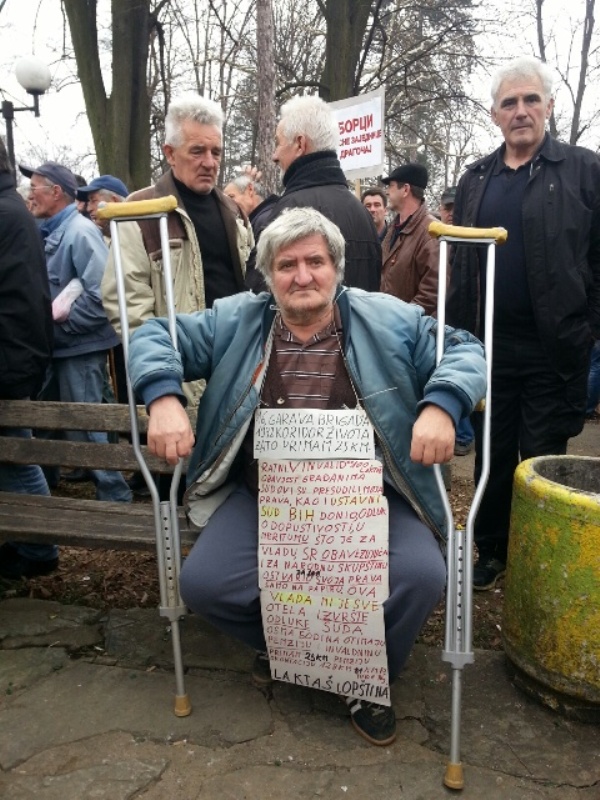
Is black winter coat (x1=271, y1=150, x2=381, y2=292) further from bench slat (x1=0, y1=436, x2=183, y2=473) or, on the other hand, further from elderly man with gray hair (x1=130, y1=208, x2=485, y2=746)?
bench slat (x1=0, y1=436, x2=183, y2=473)

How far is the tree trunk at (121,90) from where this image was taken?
9.73 meters

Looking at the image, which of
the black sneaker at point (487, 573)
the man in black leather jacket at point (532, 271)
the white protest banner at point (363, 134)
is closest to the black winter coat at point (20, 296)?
the man in black leather jacket at point (532, 271)

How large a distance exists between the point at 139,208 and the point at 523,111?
5.54 ft

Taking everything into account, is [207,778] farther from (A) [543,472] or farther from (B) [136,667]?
(A) [543,472]

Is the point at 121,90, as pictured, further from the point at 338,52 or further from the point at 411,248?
the point at 411,248

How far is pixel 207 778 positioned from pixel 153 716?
1.18ft

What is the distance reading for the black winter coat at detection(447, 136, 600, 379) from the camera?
9.52 ft

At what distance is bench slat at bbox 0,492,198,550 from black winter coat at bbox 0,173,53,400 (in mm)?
537

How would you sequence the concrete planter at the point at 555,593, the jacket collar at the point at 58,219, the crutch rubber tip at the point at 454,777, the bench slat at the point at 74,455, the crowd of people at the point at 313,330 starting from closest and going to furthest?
1. the crutch rubber tip at the point at 454,777
2. the concrete planter at the point at 555,593
3. the crowd of people at the point at 313,330
4. the bench slat at the point at 74,455
5. the jacket collar at the point at 58,219

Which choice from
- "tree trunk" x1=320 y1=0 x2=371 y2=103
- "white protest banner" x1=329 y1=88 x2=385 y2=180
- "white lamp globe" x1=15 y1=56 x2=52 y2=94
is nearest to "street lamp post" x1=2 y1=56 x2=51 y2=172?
"white lamp globe" x1=15 y1=56 x2=52 y2=94

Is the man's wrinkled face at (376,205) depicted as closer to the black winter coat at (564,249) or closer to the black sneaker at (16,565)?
the black winter coat at (564,249)

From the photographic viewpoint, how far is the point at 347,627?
2.24m

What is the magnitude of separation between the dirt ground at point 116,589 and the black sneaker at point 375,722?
2.10ft

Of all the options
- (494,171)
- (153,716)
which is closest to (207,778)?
(153,716)
